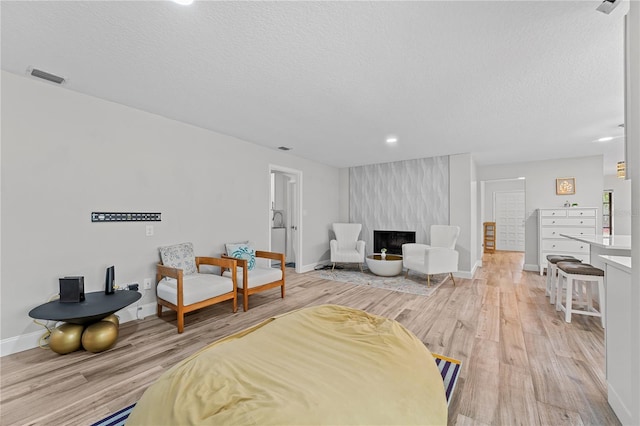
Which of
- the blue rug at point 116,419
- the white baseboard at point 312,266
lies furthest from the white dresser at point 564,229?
the blue rug at point 116,419

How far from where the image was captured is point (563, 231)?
514 centimetres

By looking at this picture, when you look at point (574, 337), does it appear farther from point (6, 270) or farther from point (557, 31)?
point (6, 270)

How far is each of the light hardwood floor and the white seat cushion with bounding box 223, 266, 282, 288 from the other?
0.31 metres

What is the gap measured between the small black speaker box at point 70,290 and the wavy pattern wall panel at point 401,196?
5253mm

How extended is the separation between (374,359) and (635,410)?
1.29 meters

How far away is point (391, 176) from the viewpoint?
6.14 metres

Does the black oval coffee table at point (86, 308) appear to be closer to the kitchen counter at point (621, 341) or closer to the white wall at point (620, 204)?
the kitchen counter at point (621, 341)

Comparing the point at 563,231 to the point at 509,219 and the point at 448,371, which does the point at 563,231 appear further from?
the point at 448,371

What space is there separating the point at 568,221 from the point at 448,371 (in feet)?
16.4

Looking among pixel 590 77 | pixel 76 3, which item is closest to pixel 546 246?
pixel 590 77

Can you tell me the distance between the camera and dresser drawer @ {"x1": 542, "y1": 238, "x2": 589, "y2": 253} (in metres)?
4.99

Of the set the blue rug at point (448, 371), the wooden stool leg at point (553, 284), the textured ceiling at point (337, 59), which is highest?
the textured ceiling at point (337, 59)

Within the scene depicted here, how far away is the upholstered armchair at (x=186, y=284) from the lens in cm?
277

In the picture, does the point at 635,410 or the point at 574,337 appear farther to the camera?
the point at 574,337
